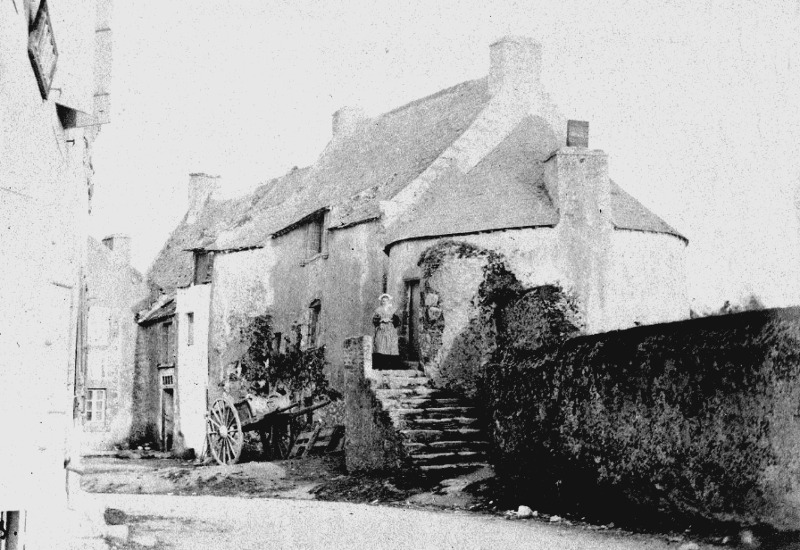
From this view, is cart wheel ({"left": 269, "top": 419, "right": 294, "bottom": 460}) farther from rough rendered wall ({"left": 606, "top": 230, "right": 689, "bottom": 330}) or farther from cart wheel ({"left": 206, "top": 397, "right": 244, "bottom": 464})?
rough rendered wall ({"left": 606, "top": 230, "right": 689, "bottom": 330})

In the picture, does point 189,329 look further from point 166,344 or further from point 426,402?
point 426,402

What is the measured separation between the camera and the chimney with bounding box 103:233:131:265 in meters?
36.8

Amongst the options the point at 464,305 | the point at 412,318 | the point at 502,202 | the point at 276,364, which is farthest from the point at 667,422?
the point at 276,364

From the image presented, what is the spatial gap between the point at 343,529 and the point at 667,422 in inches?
156

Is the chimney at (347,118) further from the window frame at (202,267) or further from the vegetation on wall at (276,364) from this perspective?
the vegetation on wall at (276,364)

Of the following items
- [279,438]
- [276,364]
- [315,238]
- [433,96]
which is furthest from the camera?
[433,96]

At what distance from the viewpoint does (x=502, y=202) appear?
21.5 meters

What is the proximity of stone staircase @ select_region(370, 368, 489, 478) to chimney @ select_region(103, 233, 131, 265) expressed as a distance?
20.6 meters

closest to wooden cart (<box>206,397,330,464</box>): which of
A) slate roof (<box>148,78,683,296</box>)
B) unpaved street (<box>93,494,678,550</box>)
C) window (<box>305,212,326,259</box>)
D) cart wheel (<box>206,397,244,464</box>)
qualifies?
cart wheel (<box>206,397,244,464</box>)

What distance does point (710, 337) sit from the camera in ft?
29.9

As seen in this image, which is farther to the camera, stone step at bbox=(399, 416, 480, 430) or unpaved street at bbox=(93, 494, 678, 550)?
stone step at bbox=(399, 416, 480, 430)

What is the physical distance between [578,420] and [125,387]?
2624cm

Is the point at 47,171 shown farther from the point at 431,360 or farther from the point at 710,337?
the point at 431,360

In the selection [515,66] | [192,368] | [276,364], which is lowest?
[192,368]
